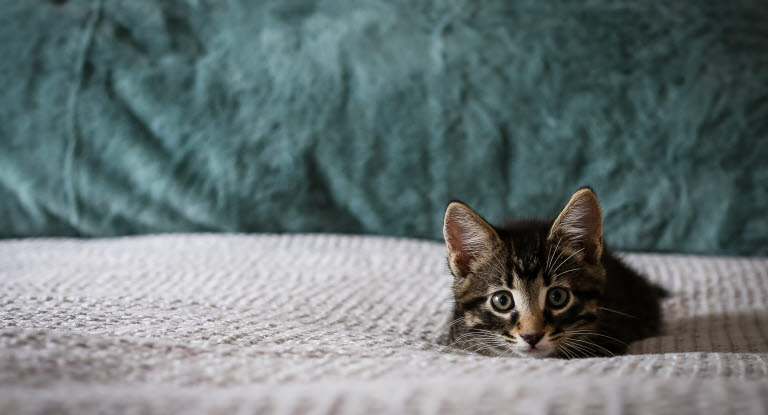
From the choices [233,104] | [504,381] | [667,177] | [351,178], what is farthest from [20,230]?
[667,177]

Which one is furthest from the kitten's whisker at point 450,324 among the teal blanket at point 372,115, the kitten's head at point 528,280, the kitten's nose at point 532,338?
the teal blanket at point 372,115

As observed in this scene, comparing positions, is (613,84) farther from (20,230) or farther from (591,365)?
(20,230)

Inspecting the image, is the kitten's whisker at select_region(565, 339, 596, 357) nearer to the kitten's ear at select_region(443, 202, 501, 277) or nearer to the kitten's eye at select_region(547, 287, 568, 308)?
the kitten's eye at select_region(547, 287, 568, 308)

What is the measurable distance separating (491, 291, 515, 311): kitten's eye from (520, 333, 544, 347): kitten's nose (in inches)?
2.7

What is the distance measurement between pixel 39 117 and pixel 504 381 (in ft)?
4.28

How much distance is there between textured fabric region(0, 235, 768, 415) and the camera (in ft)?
1.50

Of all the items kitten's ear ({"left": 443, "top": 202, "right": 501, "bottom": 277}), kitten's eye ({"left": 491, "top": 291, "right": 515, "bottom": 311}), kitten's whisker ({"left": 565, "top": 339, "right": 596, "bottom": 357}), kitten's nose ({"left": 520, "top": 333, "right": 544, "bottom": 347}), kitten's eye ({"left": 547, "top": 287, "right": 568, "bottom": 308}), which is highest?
kitten's ear ({"left": 443, "top": 202, "right": 501, "bottom": 277})

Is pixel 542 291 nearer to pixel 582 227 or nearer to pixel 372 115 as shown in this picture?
pixel 582 227

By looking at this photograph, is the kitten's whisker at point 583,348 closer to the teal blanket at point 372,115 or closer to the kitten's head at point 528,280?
the kitten's head at point 528,280

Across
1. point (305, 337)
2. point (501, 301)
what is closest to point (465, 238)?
point (501, 301)

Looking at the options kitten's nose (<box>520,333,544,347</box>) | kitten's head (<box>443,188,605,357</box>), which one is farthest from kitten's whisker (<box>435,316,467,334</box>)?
kitten's nose (<box>520,333,544,347</box>)

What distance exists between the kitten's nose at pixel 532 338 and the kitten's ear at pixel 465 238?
0.15m

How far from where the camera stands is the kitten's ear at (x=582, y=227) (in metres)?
0.94

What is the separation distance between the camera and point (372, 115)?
55.1 inches
